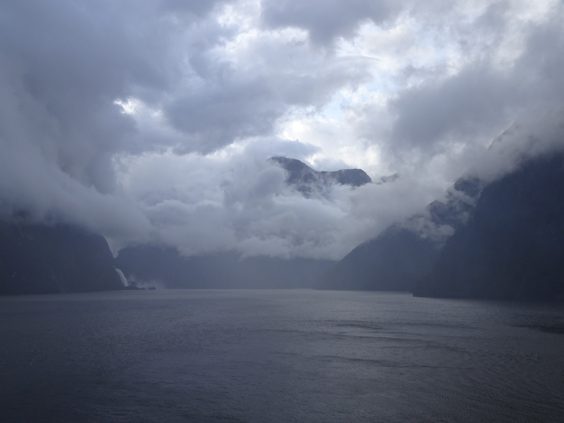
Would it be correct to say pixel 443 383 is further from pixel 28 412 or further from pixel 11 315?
pixel 11 315

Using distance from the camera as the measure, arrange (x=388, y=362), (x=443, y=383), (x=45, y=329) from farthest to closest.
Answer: (x=45, y=329) < (x=388, y=362) < (x=443, y=383)

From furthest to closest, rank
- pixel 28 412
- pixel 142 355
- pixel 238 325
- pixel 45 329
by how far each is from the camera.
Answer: pixel 238 325 → pixel 45 329 → pixel 142 355 → pixel 28 412

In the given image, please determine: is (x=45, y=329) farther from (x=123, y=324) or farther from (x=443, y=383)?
(x=443, y=383)

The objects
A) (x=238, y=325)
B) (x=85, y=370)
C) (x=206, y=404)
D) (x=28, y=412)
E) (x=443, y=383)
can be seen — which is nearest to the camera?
(x=28, y=412)

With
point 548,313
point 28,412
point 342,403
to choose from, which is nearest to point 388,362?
point 342,403

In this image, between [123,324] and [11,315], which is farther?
[11,315]

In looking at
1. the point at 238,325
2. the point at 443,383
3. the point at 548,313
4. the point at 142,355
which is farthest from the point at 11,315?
the point at 548,313
